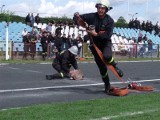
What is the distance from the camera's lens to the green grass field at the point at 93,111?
704 cm

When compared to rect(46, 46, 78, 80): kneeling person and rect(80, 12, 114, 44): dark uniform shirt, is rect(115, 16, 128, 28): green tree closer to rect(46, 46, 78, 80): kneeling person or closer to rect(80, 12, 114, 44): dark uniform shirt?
rect(46, 46, 78, 80): kneeling person

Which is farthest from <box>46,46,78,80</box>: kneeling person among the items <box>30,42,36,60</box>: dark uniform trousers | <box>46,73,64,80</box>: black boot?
<box>30,42,36,60</box>: dark uniform trousers

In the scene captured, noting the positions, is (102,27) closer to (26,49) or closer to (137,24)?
(26,49)

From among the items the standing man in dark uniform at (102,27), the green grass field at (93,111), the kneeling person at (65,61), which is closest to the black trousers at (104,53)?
the standing man in dark uniform at (102,27)

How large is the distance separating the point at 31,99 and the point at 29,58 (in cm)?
1762

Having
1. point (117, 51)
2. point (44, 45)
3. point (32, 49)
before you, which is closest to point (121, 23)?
point (117, 51)

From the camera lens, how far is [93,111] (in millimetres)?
7609

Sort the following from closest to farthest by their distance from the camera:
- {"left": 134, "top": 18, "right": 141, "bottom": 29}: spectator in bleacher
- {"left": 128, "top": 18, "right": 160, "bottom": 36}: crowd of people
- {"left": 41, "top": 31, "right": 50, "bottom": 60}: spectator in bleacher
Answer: {"left": 41, "top": 31, "right": 50, "bottom": 60}: spectator in bleacher, {"left": 134, "top": 18, "right": 141, "bottom": 29}: spectator in bleacher, {"left": 128, "top": 18, "right": 160, "bottom": 36}: crowd of people

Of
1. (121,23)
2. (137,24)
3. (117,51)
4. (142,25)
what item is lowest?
(117,51)

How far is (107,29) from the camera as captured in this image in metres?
9.84

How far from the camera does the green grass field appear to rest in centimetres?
704

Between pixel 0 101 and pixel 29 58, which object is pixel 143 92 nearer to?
pixel 0 101

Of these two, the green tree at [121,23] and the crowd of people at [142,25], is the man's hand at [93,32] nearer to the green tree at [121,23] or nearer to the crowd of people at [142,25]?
the crowd of people at [142,25]

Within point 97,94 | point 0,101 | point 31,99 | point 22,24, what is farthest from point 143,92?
point 22,24
